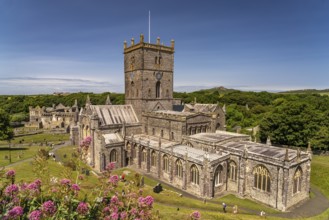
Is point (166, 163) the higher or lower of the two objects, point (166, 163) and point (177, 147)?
the lower

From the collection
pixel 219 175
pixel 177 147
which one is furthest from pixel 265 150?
pixel 177 147

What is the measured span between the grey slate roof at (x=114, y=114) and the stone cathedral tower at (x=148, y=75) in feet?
4.48

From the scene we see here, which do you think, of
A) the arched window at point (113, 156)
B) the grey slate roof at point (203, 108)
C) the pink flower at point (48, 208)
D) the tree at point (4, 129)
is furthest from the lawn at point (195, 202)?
the grey slate roof at point (203, 108)

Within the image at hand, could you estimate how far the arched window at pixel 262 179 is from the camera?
2784 cm

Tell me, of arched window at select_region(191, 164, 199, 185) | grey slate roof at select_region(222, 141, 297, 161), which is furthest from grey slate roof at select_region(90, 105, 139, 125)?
grey slate roof at select_region(222, 141, 297, 161)

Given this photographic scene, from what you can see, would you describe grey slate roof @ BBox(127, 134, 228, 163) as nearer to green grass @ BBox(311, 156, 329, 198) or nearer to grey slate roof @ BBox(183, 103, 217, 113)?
grey slate roof @ BBox(183, 103, 217, 113)

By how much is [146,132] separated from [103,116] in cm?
951

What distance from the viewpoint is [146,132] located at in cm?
4575

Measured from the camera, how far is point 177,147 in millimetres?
36125

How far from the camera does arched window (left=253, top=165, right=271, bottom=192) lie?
91.4ft

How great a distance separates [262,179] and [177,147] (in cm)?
1357

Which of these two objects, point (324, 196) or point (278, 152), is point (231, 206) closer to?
point (278, 152)

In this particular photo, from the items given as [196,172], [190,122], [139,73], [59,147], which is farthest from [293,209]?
[59,147]

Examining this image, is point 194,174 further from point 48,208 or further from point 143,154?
point 48,208
